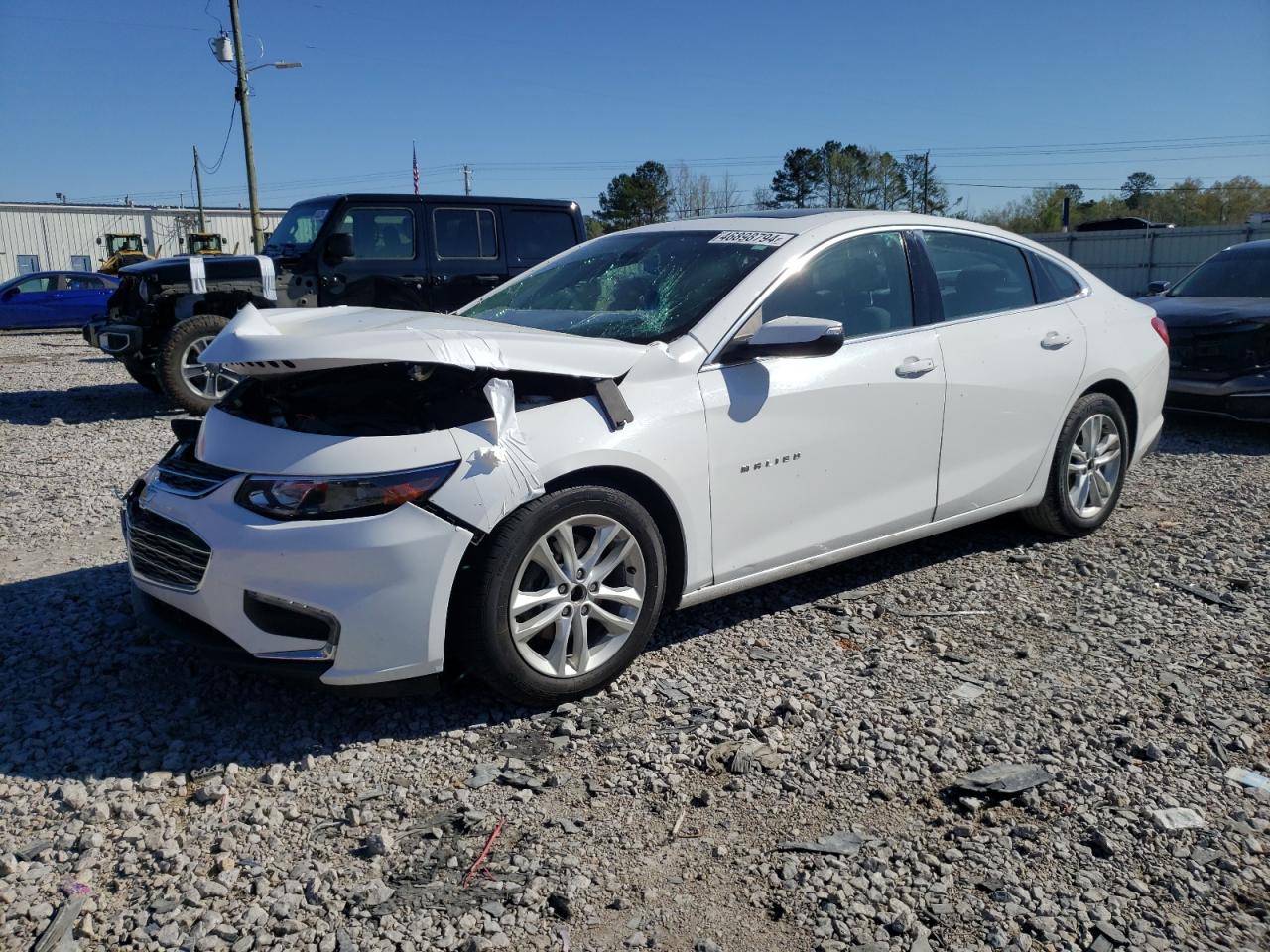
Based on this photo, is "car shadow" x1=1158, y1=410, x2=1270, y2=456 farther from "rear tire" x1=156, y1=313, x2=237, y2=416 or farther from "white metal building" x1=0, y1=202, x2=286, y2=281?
"white metal building" x1=0, y1=202, x2=286, y2=281

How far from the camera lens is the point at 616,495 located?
3.37 meters

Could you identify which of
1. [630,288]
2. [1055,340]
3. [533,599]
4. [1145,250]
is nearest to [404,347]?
[533,599]

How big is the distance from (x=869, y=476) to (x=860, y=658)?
2.42ft

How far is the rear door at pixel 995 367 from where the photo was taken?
14.6 feet

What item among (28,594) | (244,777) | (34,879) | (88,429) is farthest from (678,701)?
(88,429)

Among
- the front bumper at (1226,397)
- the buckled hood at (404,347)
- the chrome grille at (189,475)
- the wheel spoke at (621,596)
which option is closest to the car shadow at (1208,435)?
the front bumper at (1226,397)

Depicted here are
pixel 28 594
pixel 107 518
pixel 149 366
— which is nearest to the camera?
pixel 28 594

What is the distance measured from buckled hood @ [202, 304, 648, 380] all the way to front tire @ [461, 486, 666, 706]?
18.0 inches

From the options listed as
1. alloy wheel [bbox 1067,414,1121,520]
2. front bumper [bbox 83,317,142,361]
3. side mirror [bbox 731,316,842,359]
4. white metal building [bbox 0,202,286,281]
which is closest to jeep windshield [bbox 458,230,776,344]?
side mirror [bbox 731,316,842,359]

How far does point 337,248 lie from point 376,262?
1.38 feet

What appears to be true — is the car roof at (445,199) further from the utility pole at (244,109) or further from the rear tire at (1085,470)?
the utility pole at (244,109)

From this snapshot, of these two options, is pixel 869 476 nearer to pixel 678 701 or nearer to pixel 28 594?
pixel 678 701

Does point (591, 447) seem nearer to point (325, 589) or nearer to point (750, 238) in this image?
point (325, 589)

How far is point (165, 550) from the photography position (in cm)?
332
